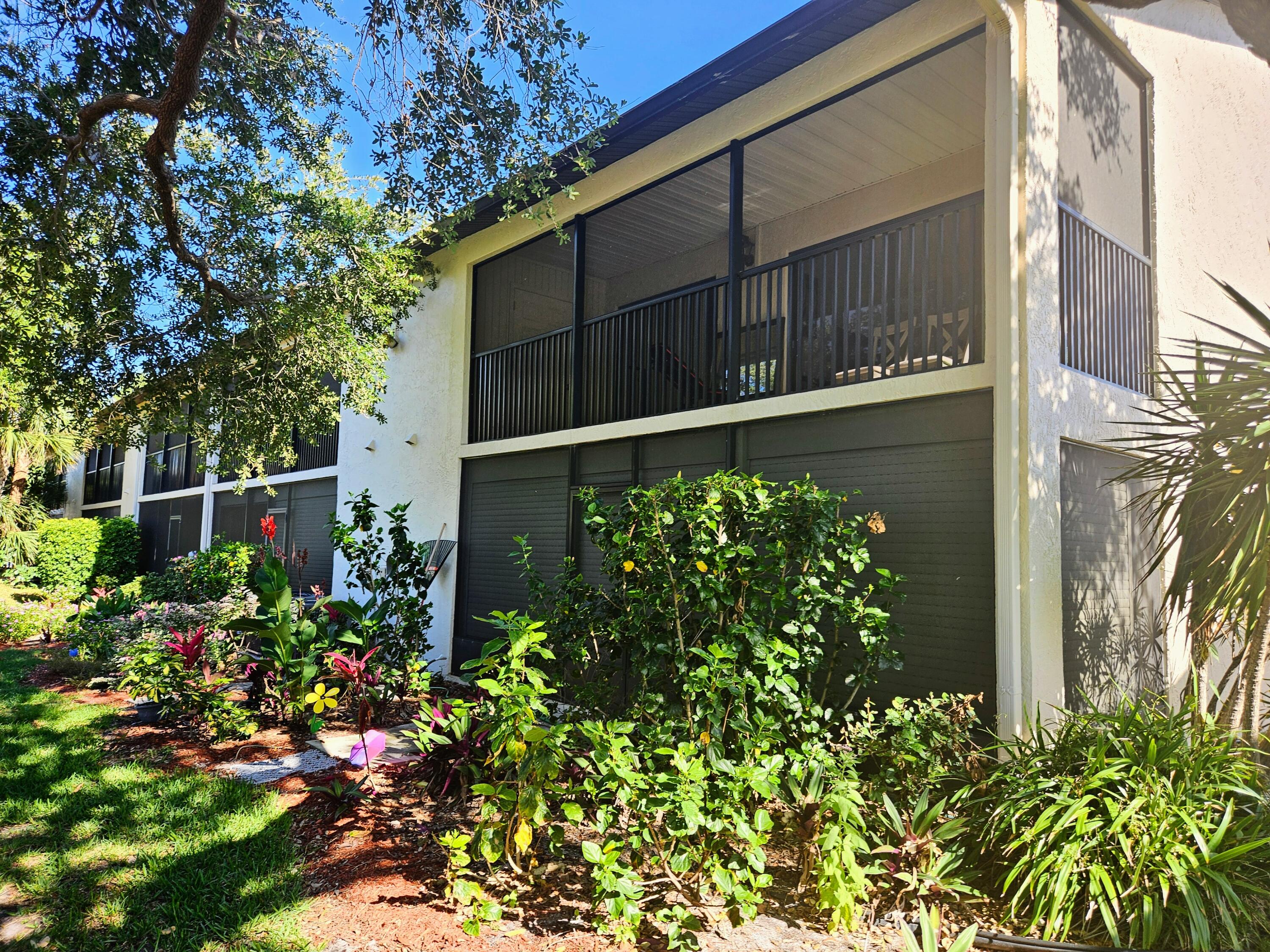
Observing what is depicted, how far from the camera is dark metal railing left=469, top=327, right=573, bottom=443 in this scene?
28.5 ft

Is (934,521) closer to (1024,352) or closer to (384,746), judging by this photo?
(1024,352)

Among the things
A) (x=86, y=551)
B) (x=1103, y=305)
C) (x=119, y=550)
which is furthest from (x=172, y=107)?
(x=119, y=550)

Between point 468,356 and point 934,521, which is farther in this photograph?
point 468,356

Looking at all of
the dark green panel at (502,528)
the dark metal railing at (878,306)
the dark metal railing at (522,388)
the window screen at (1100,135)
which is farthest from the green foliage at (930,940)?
the dark metal railing at (522,388)

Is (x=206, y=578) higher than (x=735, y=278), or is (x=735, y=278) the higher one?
(x=735, y=278)

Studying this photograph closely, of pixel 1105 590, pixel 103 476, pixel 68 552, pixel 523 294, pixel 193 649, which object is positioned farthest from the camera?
pixel 103 476

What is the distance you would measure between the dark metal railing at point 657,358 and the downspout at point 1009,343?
2460 millimetres

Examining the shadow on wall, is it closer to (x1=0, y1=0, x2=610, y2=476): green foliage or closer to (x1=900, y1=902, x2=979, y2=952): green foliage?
(x1=900, y1=902, x2=979, y2=952): green foliage

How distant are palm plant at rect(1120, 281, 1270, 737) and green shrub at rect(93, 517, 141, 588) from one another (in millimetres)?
22092

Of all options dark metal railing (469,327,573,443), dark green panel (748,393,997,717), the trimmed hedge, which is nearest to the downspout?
dark green panel (748,393,997,717)

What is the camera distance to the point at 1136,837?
3.32 meters

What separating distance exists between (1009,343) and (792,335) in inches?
76.3

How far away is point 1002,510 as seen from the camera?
4.60m

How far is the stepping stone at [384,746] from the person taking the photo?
592 centimetres
